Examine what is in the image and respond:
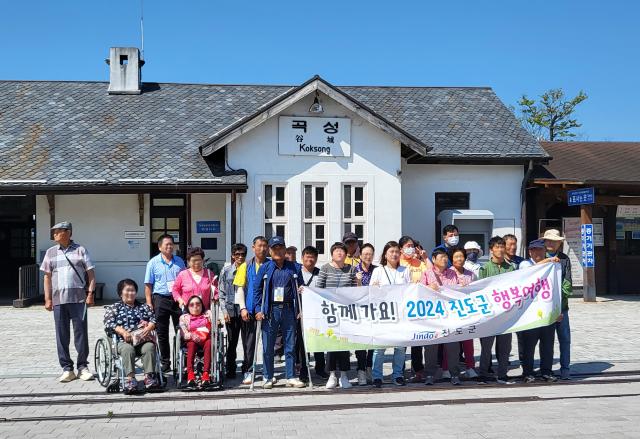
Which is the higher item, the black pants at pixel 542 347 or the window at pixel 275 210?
the window at pixel 275 210

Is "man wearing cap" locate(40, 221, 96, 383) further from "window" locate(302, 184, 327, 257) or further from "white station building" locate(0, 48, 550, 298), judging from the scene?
"window" locate(302, 184, 327, 257)

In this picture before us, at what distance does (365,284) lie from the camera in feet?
28.4

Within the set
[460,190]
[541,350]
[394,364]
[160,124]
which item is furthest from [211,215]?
[541,350]

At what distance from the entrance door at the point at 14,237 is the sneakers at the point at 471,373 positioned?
13.9 meters

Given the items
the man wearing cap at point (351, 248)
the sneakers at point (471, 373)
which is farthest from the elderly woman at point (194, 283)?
the sneakers at point (471, 373)

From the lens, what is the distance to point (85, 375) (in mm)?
8633

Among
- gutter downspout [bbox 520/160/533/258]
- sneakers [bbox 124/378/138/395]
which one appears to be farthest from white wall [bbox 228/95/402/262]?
sneakers [bbox 124/378/138/395]

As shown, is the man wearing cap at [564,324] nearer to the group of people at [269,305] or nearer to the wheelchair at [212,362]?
the group of people at [269,305]

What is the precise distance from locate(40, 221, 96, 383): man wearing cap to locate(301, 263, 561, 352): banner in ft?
9.57

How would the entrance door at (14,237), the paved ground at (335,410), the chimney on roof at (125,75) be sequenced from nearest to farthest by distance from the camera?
1. the paved ground at (335,410)
2. the entrance door at (14,237)
3. the chimney on roof at (125,75)

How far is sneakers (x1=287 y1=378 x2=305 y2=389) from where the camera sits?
820 centimetres

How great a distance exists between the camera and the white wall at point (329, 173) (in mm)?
16484

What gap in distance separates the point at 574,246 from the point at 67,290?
1432 centimetres

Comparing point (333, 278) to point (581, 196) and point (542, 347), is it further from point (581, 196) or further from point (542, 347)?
point (581, 196)
